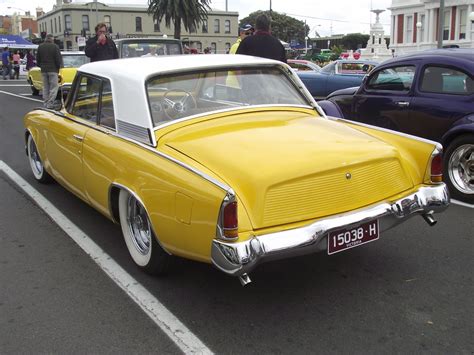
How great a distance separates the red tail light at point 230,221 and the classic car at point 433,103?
359cm

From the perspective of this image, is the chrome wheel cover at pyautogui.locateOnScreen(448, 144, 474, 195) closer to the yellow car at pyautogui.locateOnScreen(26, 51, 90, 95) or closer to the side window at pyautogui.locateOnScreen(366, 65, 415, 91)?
the side window at pyautogui.locateOnScreen(366, 65, 415, 91)

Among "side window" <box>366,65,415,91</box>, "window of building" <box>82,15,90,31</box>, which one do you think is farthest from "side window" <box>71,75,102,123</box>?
"window of building" <box>82,15,90,31</box>

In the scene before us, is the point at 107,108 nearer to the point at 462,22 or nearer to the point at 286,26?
the point at 462,22

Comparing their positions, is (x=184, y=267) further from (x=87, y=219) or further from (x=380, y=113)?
(x=380, y=113)

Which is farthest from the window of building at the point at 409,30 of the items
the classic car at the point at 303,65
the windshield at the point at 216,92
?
the windshield at the point at 216,92

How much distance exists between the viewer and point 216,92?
418 centimetres

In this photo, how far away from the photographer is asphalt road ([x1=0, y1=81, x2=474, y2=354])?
2.90 metres

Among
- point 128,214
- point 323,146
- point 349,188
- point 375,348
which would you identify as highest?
point 323,146

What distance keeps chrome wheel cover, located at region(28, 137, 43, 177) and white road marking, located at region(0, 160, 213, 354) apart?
0.80 m

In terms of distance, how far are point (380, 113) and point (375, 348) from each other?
450 cm

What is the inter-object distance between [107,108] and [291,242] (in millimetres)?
2141

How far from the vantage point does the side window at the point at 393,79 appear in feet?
21.4

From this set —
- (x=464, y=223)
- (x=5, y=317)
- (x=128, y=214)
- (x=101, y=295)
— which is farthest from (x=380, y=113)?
(x=5, y=317)

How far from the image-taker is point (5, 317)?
3.22 meters
